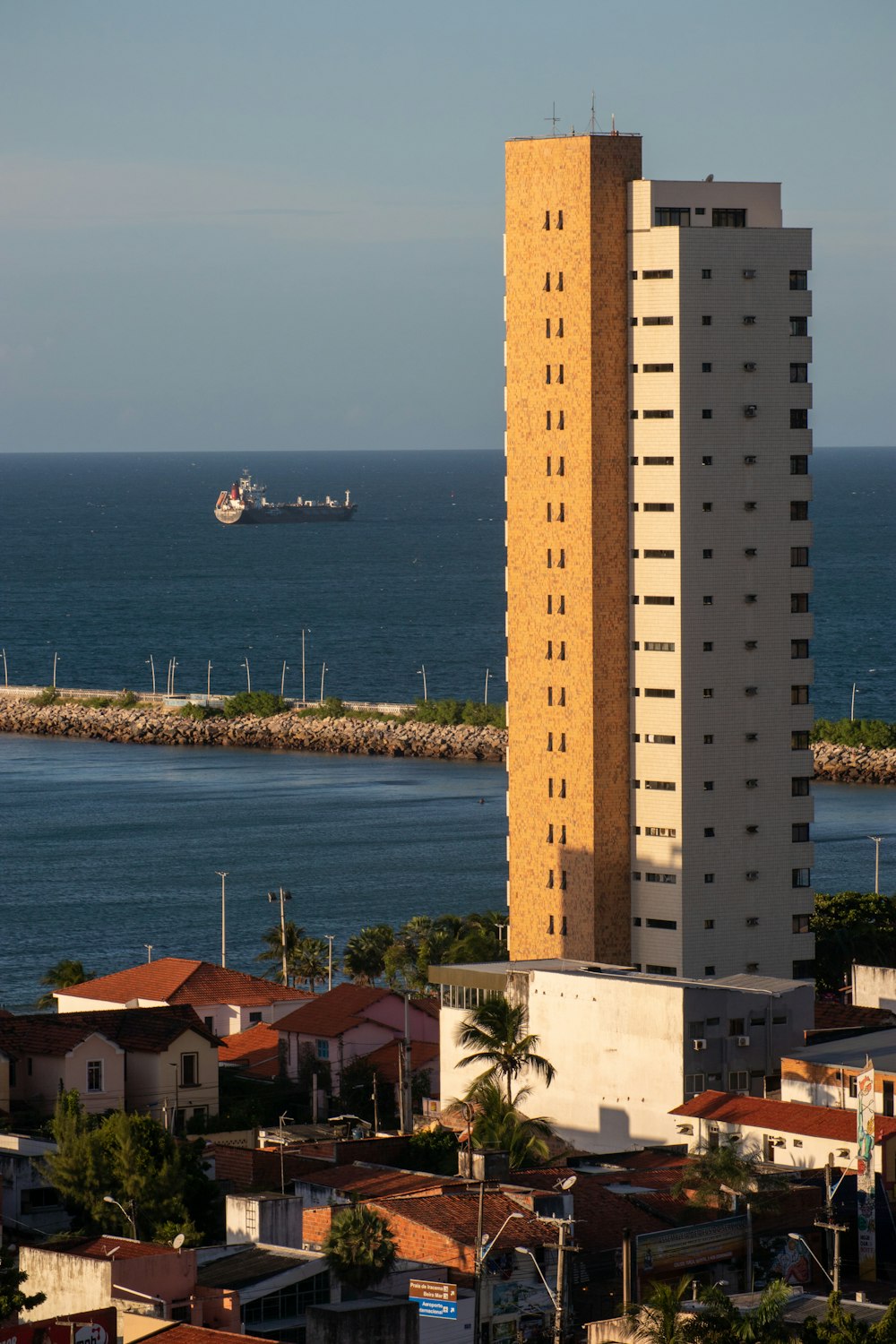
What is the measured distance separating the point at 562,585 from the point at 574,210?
10.3 m

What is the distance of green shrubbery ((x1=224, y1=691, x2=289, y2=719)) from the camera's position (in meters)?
157

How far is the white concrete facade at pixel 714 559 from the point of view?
222 feet

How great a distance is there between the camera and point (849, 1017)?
62.7 metres

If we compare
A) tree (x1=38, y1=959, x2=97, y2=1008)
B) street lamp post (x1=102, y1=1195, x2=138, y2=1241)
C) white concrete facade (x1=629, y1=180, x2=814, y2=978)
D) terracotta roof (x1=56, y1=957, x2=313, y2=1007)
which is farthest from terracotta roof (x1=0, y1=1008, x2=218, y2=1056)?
white concrete facade (x1=629, y1=180, x2=814, y2=978)

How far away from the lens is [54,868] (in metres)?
107

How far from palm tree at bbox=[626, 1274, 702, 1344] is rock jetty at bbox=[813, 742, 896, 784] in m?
101

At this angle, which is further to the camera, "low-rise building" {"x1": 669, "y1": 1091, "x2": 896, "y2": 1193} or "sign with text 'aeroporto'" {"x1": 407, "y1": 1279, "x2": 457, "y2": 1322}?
"low-rise building" {"x1": 669, "y1": 1091, "x2": 896, "y2": 1193}

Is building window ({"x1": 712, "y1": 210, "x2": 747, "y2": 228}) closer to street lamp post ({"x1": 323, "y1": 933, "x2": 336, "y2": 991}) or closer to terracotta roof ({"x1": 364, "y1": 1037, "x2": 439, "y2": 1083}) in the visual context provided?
terracotta roof ({"x1": 364, "y1": 1037, "x2": 439, "y2": 1083})

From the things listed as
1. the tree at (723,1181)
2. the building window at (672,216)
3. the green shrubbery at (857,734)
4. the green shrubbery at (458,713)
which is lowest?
the tree at (723,1181)

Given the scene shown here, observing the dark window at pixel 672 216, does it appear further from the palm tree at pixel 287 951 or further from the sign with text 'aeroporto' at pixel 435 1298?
the sign with text 'aeroporto' at pixel 435 1298

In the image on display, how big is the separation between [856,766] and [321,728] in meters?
35.5

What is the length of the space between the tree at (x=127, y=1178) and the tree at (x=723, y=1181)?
838cm

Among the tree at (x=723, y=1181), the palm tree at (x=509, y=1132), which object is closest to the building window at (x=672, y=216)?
the palm tree at (x=509, y=1132)

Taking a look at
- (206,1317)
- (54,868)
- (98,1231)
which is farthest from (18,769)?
(206,1317)
